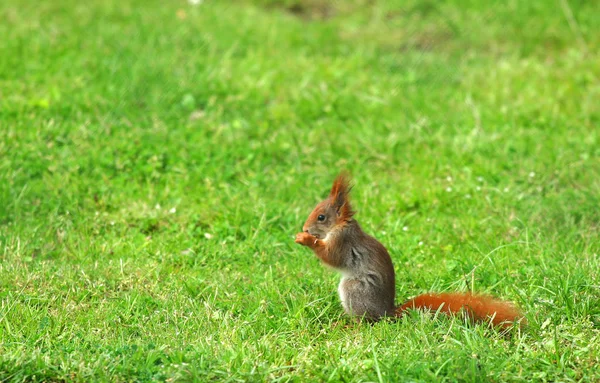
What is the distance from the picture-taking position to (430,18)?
880 centimetres

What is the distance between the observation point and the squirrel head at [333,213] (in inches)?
167

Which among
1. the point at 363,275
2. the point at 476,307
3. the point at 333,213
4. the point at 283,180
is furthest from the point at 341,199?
the point at 283,180

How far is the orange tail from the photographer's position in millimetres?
3875

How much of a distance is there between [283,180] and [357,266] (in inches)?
73.1

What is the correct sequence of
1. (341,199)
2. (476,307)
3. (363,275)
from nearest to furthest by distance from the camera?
1. (476,307)
2. (363,275)
3. (341,199)

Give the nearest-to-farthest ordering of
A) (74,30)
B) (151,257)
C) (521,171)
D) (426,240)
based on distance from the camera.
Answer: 1. (151,257)
2. (426,240)
3. (521,171)
4. (74,30)

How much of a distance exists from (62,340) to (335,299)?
1405 millimetres

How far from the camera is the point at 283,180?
593cm

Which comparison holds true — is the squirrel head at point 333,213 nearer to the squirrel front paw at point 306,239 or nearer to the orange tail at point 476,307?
the squirrel front paw at point 306,239

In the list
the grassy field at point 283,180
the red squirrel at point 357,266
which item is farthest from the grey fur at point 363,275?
the grassy field at point 283,180

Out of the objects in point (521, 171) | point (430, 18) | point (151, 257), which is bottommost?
point (151, 257)

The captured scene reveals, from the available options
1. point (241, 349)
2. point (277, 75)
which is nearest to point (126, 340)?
point (241, 349)

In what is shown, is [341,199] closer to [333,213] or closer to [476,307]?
[333,213]

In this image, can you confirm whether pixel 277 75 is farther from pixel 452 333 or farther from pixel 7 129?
pixel 452 333
